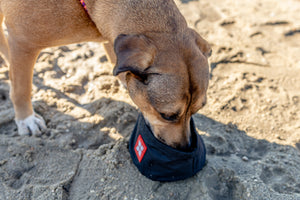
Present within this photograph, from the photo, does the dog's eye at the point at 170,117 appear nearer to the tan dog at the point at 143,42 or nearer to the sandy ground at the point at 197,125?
the tan dog at the point at 143,42

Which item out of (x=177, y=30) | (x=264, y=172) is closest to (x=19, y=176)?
(x=177, y=30)

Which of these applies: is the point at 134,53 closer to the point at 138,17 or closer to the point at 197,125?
the point at 138,17

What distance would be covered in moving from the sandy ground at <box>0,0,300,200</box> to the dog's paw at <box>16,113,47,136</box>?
0.10m

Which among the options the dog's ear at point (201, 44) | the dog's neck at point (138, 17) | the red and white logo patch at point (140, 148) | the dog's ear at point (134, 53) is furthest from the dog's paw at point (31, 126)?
the dog's ear at point (201, 44)

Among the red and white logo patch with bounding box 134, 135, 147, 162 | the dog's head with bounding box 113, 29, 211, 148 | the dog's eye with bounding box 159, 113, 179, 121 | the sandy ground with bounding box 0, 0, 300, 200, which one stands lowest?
the sandy ground with bounding box 0, 0, 300, 200

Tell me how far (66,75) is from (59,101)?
53 centimetres

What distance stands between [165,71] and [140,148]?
85 centimetres

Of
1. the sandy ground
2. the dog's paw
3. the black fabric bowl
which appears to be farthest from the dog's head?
the dog's paw

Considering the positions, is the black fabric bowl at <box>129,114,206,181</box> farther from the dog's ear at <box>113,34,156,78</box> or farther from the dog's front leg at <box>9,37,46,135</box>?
the dog's front leg at <box>9,37,46,135</box>

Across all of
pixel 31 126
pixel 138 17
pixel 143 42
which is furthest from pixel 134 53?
pixel 31 126

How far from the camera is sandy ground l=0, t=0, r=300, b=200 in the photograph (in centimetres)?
253

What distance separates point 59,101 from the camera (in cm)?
359

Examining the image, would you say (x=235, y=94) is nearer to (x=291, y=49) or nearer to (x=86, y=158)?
(x=291, y=49)

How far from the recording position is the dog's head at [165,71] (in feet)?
6.75
